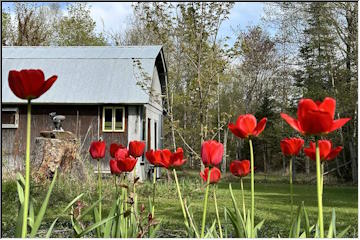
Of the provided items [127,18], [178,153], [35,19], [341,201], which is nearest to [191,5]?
[127,18]

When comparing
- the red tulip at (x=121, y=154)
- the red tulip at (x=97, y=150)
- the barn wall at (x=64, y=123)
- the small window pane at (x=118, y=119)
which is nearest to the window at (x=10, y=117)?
the barn wall at (x=64, y=123)

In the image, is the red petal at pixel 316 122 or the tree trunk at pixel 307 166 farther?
the tree trunk at pixel 307 166

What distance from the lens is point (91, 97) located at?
11742mm

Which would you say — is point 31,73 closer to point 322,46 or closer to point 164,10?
point 164,10

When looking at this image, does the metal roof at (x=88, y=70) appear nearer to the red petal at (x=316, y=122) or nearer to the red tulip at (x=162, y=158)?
the red tulip at (x=162, y=158)

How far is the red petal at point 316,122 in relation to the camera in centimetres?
91

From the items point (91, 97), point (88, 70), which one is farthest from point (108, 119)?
point (88, 70)

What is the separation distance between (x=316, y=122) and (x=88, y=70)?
38.5ft

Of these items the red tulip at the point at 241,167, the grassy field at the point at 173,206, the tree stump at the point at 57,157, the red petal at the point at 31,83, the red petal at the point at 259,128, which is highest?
the red petal at the point at 31,83

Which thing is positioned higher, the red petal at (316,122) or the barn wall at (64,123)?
the barn wall at (64,123)

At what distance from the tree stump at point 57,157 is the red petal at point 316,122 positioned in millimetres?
7396

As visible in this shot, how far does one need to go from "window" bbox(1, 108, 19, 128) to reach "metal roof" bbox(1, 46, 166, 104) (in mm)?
410

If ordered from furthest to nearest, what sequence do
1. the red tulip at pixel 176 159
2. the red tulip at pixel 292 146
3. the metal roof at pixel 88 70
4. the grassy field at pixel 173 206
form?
the metal roof at pixel 88 70 → the grassy field at pixel 173 206 → the red tulip at pixel 292 146 → the red tulip at pixel 176 159

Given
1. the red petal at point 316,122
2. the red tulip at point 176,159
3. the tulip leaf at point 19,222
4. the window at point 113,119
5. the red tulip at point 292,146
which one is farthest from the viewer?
the window at point 113,119
